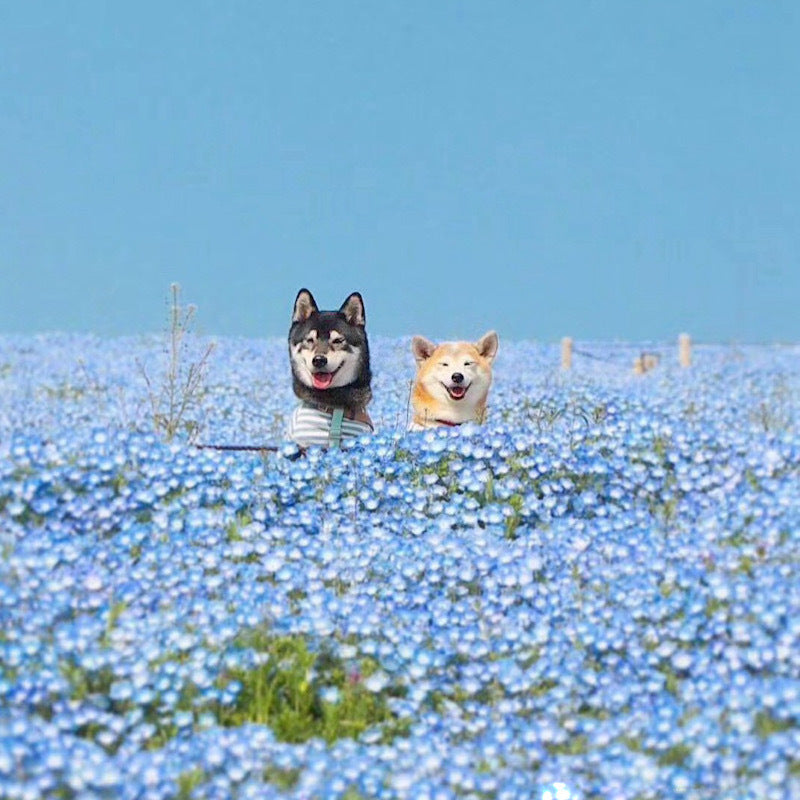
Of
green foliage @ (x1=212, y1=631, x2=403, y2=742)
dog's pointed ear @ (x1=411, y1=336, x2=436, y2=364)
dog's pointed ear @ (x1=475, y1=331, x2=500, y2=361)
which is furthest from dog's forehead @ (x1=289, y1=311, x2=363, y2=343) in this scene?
green foliage @ (x1=212, y1=631, x2=403, y2=742)

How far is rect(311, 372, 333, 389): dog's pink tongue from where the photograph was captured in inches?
274

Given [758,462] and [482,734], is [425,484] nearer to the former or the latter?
[758,462]

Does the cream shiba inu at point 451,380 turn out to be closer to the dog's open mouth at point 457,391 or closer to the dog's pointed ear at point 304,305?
the dog's open mouth at point 457,391

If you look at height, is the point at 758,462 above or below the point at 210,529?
above

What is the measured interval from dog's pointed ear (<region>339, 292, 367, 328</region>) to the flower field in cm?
75

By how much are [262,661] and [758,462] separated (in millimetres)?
3058

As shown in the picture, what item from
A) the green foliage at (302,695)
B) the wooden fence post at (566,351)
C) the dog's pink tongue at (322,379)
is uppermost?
the wooden fence post at (566,351)

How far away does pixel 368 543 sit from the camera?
6.07 m

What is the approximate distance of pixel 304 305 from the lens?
7.02 meters

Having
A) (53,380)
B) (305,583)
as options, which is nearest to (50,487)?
(305,583)

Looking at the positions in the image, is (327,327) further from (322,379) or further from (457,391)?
(457,391)

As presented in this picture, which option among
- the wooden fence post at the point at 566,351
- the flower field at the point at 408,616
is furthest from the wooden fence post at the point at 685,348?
the flower field at the point at 408,616

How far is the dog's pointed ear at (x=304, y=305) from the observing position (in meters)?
6.99

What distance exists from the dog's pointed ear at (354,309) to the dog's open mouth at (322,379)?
280mm
